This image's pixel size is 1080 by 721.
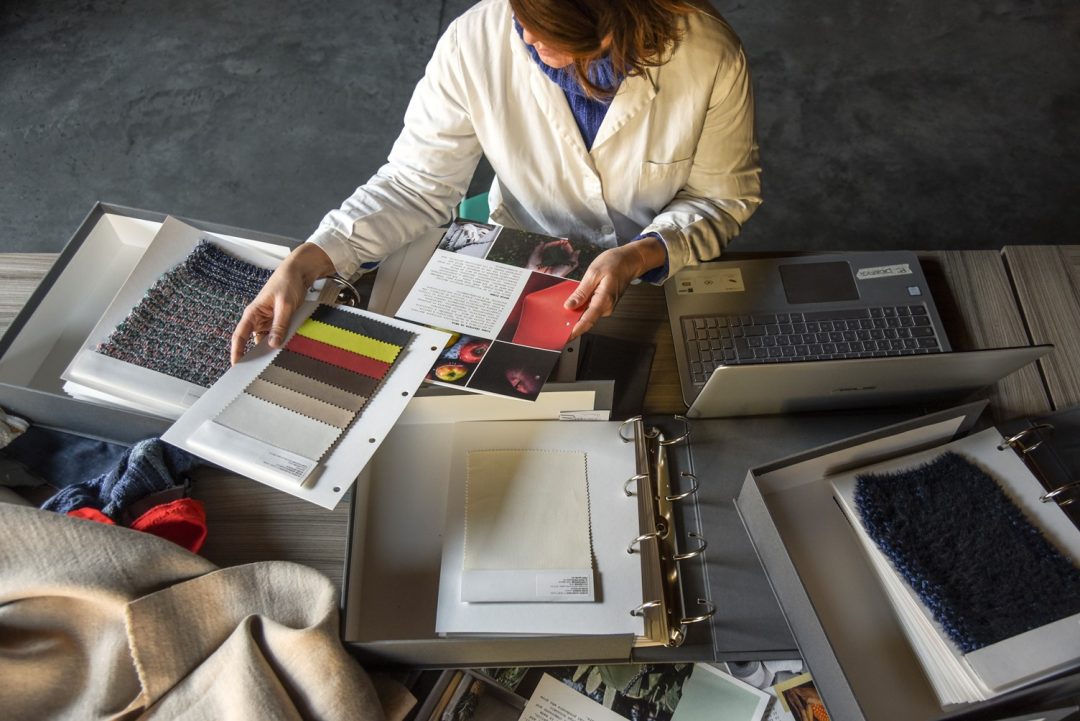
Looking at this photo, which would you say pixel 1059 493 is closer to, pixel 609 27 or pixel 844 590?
pixel 844 590

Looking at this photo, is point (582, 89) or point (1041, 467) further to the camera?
point (582, 89)

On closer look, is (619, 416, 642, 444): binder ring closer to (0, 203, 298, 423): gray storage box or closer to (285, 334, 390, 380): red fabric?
(285, 334, 390, 380): red fabric

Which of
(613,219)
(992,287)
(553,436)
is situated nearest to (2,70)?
(613,219)

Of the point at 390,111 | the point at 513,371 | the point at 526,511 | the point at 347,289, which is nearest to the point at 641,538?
the point at 526,511

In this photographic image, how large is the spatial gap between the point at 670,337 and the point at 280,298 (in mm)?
587

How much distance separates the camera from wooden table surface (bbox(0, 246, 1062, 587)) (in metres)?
0.99

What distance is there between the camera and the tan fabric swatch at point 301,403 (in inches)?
37.2

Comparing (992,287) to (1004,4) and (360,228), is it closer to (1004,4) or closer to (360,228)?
(360,228)

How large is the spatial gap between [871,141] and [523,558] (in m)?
2.25

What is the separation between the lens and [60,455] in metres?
1.06

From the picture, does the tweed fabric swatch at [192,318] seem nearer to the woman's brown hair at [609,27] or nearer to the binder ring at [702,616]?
the woman's brown hair at [609,27]

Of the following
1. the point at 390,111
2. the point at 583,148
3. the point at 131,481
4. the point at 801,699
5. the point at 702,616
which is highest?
the point at 390,111

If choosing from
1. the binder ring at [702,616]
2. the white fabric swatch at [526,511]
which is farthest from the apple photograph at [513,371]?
the binder ring at [702,616]

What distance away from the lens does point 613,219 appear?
1380 millimetres
